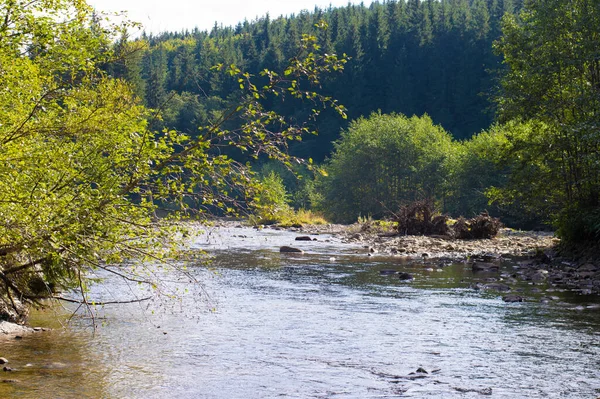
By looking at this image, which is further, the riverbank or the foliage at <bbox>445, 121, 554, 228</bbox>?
the foliage at <bbox>445, 121, 554, 228</bbox>

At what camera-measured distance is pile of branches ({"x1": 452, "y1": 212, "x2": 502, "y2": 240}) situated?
133ft

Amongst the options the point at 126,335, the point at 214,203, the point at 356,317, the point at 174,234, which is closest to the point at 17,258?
the point at 126,335

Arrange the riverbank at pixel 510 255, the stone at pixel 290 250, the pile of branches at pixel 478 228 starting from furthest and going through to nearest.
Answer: the pile of branches at pixel 478 228 → the stone at pixel 290 250 → the riverbank at pixel 510 255

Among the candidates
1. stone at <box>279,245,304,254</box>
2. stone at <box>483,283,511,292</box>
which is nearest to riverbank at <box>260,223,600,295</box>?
stone at <box>483,283,511,292</box>

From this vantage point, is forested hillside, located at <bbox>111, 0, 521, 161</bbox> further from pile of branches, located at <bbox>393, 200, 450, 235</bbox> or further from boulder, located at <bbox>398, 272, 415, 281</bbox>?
boulder, located at <bbox>398, 272, 415, 281</bbox>

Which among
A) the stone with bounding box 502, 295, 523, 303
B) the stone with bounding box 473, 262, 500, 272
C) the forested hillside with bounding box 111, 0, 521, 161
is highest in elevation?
the forested hillside with bounding box 111, 0, 521, 161

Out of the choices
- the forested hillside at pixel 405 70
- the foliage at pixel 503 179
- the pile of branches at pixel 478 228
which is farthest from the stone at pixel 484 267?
the forested hillside at pixel 405 70

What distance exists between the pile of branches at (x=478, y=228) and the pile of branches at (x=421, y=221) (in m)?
1.22

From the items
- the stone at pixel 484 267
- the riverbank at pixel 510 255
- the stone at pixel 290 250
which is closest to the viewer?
the riverbank at pixel 510 255

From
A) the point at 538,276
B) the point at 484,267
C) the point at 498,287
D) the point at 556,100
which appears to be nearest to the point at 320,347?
the point at 498,287

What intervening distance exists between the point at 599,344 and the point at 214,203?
7.66 meters

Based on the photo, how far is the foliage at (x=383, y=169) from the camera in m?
71.4

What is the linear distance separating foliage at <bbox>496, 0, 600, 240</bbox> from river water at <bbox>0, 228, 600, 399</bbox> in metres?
8.84

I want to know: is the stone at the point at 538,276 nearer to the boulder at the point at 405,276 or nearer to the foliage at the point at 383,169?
the boulder at the point at 405,276
